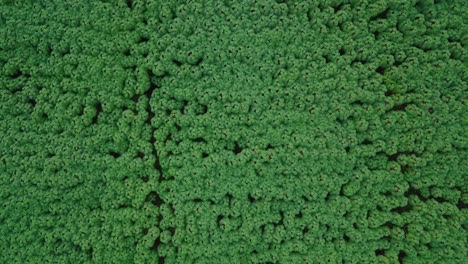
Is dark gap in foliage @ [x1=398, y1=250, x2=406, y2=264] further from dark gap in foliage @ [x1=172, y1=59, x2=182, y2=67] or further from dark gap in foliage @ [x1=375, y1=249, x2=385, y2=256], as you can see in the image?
dark gap in foliage @ [x1=172, y1=59, x2=182, y2=67]

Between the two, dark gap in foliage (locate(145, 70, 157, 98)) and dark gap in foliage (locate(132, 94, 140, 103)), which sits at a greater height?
dark gap in foliage (locate(145, 70, 157, 98))

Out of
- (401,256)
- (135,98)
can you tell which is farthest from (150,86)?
(401,256)

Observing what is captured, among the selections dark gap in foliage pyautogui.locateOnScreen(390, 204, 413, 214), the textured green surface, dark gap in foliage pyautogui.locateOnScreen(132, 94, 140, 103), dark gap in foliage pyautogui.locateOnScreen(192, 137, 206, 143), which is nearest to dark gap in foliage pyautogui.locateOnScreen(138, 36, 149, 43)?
the textured green surface

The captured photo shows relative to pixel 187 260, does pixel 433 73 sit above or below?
above

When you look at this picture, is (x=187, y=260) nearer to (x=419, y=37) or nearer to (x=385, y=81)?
(x=385, y=81)

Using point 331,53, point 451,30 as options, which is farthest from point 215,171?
point 451,30

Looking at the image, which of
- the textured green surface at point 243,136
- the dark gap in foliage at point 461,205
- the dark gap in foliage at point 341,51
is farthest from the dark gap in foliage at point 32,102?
the dark gap in foliage at point 461,205

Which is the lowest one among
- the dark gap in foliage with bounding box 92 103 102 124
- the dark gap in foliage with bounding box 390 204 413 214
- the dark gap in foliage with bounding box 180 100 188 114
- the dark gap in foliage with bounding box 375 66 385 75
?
the dark gap in foliage with bounding box 390 204 413 214

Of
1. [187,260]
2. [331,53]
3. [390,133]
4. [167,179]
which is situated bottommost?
[187,260]
